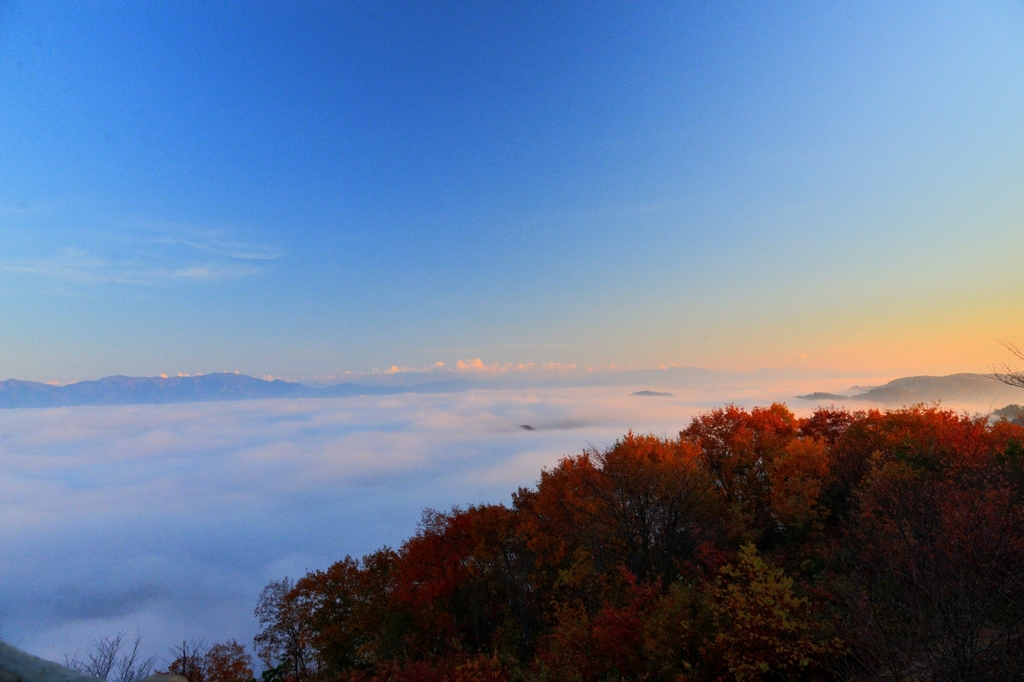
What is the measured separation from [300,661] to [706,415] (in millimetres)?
53885

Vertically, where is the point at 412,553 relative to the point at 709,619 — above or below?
below

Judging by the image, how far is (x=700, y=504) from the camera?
1431 inches

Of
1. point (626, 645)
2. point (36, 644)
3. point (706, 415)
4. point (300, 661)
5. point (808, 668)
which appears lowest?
point (36, 644)

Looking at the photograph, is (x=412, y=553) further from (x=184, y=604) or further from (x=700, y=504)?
(x=184, y=604)

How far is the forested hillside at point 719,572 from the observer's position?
43.5 feet

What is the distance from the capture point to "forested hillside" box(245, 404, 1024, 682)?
1325cm

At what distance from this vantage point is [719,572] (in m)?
22.2

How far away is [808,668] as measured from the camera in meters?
15.9

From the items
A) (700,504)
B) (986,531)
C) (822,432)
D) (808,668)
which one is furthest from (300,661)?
(822,432)

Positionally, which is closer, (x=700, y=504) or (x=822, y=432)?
(x=700, y=504)

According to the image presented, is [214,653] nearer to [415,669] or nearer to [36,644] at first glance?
[415,669]

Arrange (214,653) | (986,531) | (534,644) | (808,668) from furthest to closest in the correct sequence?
1. (214,653)
2. (534,644)
3. (808,668)
4. (986,531)

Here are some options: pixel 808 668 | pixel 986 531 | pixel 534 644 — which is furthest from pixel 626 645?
pixel 534 644

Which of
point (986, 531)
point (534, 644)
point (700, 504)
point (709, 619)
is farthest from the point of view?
point (700, 504)
